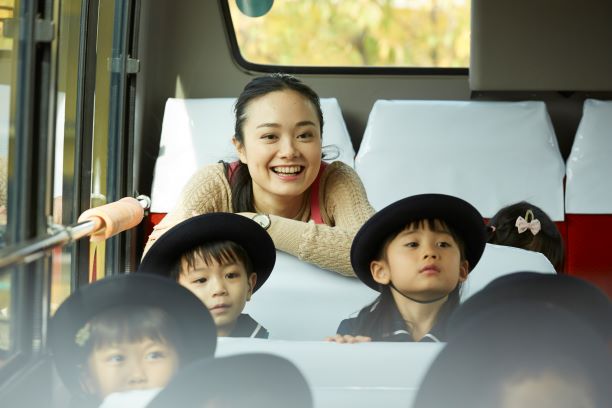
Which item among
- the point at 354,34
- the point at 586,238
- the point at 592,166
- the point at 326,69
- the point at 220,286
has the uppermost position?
the point at 354,34

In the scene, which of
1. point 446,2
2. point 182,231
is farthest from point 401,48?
point 182,231

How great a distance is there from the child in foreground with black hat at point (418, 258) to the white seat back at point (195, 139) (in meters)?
1.83

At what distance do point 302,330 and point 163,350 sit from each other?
0.71 metres

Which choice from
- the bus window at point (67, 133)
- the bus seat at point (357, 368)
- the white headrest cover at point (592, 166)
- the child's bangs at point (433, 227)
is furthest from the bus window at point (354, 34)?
the bus seat at point (357, 368)

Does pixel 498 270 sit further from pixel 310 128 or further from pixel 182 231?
pixel 182 231

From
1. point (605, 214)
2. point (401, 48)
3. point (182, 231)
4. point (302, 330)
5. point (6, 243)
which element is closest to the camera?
point (182, 231)

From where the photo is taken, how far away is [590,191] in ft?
9.50

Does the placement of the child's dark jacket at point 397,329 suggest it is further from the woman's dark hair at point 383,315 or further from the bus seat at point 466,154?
the bus seat at point 466,154

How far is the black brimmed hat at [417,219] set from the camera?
1009 millimetres

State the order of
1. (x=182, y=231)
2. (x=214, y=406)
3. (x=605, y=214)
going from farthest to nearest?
(x=605, y=214), (x=182, y=231), (x=214, y=406)

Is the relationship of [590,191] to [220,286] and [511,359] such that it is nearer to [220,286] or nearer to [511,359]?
[220,286]

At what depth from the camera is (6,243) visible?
1.22 meters

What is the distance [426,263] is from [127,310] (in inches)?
15.0

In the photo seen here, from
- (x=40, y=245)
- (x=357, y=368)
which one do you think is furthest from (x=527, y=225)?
(x=357, y=368)
